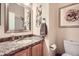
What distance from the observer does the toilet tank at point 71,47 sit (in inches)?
46.4

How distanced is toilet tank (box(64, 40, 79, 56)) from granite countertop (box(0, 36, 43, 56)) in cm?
29

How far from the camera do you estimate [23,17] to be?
120 centimetres

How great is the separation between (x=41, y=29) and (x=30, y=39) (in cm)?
16

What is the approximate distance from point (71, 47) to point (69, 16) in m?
0.34

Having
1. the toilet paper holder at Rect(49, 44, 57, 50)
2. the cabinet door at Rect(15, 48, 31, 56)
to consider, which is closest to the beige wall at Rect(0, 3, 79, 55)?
the toilet paper holder at Rect(49, 44, 57, 50)

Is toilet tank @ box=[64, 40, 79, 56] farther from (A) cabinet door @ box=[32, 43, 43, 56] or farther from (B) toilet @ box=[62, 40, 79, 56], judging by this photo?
(A) cabinet door @ box=[32, 43, 43, 56]

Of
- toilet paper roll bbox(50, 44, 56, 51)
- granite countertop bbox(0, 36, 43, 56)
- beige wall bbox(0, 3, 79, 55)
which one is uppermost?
beige wall bbox(0, 3, 79, 55)

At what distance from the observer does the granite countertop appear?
3.58 ft

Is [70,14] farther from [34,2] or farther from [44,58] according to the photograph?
[44,58]

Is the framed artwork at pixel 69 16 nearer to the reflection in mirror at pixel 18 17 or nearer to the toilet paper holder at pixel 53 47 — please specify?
the toilet paper holder at pixel 53 47

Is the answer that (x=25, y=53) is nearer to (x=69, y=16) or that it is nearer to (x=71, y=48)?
(x=71, y=48)

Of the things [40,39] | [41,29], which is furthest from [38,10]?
[40,39]

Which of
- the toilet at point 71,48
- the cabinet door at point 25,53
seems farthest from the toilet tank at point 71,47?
the cabinet door at point 25,53

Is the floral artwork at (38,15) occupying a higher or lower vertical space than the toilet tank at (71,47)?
higher
